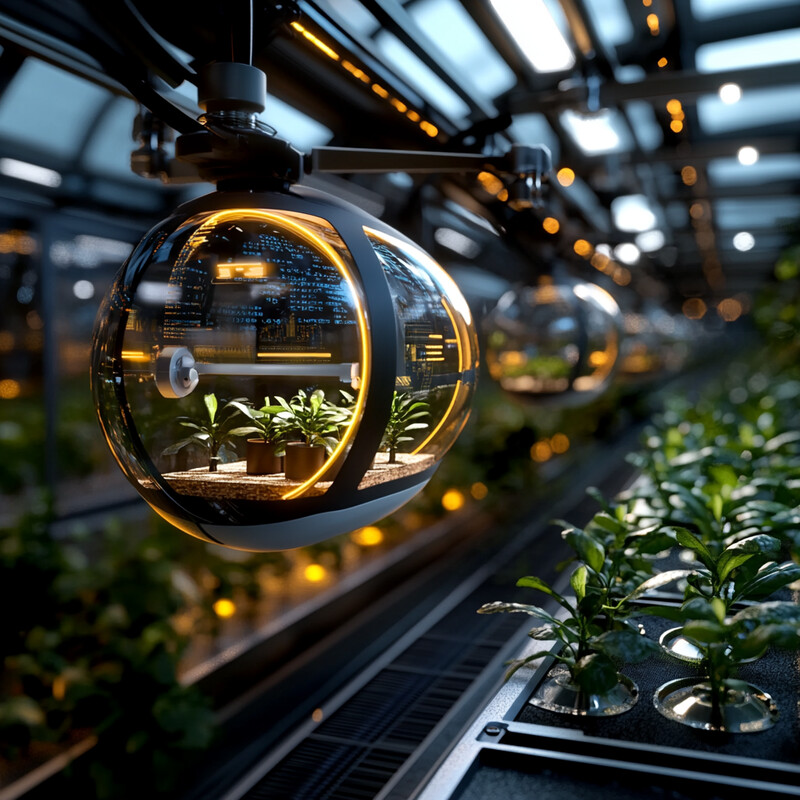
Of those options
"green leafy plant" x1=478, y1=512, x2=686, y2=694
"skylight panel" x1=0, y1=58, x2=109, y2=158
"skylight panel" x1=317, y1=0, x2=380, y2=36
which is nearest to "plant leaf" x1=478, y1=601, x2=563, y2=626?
"green leafy plant" x1=478, y1=512, x2=686, y2=694

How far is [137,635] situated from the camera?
8.00 feet

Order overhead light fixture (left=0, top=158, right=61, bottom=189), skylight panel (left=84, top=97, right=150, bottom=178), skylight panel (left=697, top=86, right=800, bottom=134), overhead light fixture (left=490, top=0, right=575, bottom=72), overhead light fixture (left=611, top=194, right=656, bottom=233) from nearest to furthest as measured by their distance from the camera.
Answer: overhead light fixture (left=490, top=0, right=575, bottom=72) < overhead light fixture (left=0, top=158, right=61, bottom=189) < skylight panel (left=84, top=97, right=150, bottom=178) < skylight panel (left=697, top=86, right=800, bottom=134) < overhead light fixture (left=611, top=194, right=656, bottom=233)

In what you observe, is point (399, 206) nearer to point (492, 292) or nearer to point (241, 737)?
point (241, 737)

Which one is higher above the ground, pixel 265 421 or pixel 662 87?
pixel 662 87

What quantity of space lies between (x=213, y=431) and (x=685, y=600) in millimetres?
853

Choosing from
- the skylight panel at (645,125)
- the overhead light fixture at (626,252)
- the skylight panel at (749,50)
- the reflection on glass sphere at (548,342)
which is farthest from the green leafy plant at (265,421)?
the overhead light fixture at (626,252)

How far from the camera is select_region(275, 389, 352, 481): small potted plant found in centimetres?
69

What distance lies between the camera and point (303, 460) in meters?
0.72

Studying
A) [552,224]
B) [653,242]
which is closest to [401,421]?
[552,224]

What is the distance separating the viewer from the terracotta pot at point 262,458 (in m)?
0.71

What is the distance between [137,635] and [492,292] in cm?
507

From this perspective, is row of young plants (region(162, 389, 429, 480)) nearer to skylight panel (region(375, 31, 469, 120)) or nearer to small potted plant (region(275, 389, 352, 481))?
small potted plant (region(275, 389, 352, 481))

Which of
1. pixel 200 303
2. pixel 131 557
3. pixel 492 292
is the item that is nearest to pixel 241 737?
pixel 131 557

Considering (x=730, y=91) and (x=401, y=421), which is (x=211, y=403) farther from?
(x=730, y=91)
